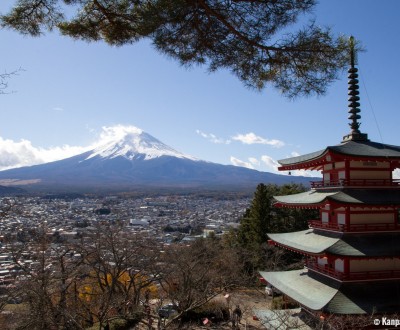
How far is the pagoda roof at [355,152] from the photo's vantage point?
31.6ft

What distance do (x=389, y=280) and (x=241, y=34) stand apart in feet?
24.4

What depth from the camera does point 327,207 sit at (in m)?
10.8

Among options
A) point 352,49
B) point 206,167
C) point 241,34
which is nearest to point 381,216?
point 352,49

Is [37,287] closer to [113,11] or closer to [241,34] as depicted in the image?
[113,11]

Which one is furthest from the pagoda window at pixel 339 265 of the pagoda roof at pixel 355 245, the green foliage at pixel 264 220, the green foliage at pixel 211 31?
the green foliage at pixel 264 220

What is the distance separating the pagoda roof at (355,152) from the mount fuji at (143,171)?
402 ft

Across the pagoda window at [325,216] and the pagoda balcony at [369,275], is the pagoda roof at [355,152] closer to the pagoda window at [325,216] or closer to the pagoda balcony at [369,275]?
the pagoda window at [325,216]

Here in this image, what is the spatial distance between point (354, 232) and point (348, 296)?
1610mm

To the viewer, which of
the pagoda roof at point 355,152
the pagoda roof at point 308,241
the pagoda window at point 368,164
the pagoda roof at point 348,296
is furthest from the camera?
the pagoda window at point 368,164

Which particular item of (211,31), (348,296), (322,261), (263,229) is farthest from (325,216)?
(263,229)

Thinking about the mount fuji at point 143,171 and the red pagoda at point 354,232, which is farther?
the mount fuji at point 143,171

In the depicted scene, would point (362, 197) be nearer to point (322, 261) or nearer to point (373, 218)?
point (373, 218)

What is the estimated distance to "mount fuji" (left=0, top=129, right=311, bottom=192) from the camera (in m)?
140

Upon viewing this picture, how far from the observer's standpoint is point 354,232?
31.8ft
